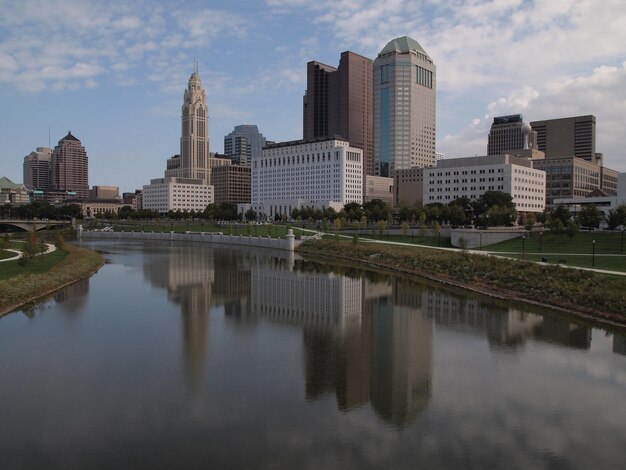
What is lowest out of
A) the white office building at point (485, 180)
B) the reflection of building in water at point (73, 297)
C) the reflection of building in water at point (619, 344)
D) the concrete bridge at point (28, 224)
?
the reflection of building in water at point (619, 344)

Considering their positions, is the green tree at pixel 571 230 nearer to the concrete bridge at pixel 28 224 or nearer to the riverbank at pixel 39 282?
the riverbank at pixel 39 282

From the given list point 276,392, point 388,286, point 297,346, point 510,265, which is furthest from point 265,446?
point 510,265

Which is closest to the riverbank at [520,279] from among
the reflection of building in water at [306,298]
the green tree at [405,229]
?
the reflection of building in water at [306,298]

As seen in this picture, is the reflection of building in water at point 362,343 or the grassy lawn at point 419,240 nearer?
the reflection of building in water at point 362,343

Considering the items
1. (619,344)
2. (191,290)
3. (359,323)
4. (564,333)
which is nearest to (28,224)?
(191,290)

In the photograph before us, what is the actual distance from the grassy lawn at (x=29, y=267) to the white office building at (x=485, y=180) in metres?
96.9

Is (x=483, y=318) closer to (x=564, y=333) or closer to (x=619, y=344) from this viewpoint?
(x=564, y=333)

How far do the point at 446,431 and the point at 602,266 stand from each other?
34533mm

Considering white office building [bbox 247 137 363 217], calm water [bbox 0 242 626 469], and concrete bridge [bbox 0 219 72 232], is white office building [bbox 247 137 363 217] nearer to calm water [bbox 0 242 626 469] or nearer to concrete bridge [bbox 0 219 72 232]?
concrete bridge [bbox 0 219 72 232]

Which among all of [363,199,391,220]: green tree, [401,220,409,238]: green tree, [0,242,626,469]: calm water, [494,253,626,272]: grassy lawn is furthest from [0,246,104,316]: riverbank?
[363,199,391,220]: green tree

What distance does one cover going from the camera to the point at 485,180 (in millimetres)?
123938

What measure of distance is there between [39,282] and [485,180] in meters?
107

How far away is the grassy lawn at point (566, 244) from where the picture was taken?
55.1 m

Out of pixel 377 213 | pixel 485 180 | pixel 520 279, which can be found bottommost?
pixel 520 279
